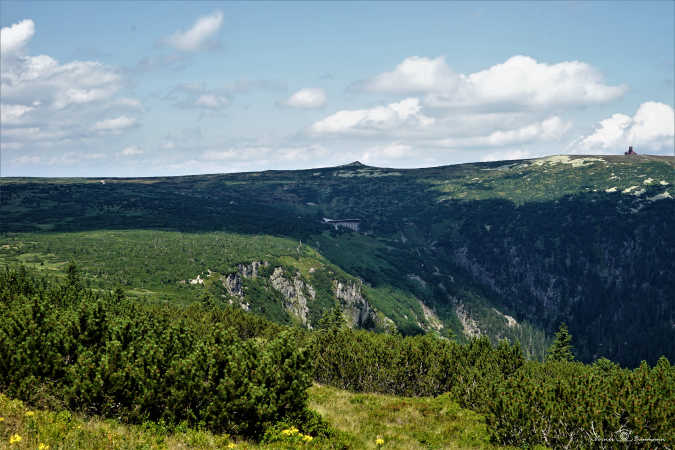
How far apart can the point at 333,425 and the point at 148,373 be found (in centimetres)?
1271

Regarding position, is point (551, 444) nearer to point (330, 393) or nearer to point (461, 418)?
point (461, 418)

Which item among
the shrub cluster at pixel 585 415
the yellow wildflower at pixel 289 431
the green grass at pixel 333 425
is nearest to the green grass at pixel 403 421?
the green grass at pixel 333 425

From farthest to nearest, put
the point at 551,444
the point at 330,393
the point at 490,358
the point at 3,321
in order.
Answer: the point at 490,358 → the point at 330,393 → the point at 551,444 → the point at 3,321

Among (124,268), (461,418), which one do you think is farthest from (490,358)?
(124,268)

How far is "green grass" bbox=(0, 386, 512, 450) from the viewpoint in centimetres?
1828

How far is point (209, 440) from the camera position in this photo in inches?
828

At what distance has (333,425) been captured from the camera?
29.8 m

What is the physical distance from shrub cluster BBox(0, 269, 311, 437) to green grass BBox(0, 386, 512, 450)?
1025 millimetres

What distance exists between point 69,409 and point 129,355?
11.6 ft

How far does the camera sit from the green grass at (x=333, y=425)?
18.3m

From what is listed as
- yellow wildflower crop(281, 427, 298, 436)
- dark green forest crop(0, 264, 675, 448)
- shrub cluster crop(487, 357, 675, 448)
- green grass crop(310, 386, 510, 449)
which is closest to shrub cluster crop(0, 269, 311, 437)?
dark green forest crop(0, 264, 675, 448)

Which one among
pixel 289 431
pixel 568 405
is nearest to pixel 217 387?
pixel 289 431

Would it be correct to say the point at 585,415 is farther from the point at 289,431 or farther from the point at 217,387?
the point at 217,387

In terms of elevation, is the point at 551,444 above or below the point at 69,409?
below
